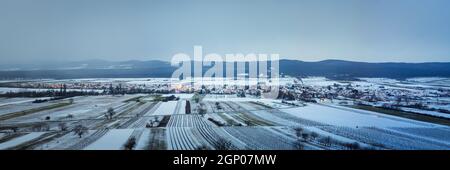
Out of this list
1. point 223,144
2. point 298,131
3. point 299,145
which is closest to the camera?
point 223,144

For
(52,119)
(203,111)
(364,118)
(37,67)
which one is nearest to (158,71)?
(203,111)

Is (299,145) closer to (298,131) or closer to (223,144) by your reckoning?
(298,131)

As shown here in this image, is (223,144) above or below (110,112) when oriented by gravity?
below

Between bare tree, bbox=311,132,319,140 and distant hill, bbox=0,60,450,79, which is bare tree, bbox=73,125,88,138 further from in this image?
bare tree, bbox=311,132,319,140

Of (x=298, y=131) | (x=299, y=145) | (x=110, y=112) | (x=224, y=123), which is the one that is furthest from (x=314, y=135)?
(x=110, y=112)

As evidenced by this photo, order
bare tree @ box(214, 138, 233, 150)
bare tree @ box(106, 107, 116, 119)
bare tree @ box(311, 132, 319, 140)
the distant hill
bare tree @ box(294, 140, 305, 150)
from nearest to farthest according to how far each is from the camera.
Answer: bare tree @ box(214, 138, 233, 150)
bare tree @ box(294, 140, 305, 150)
bare tree @ box(311, 132, 319, 140)
bare tree @ box(106, 107, 116, 119)
the distant hill

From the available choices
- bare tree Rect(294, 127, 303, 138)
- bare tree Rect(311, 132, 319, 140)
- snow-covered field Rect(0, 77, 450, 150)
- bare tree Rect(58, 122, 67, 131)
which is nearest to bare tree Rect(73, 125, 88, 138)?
snow-covered field Rect(0, 77, 450, 150)

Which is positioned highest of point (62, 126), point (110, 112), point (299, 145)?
point (110, 112)

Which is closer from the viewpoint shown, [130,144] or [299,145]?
[130,144]
